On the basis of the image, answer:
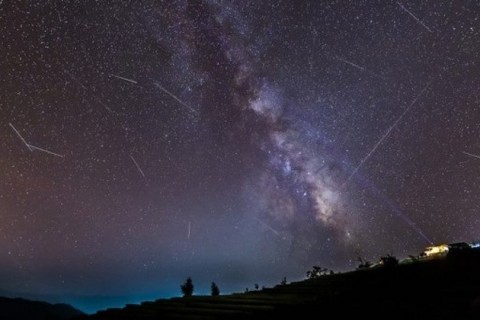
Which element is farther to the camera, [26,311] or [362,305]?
[26,311]

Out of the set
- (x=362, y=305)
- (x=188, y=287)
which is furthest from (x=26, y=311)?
(x=362, y=305)

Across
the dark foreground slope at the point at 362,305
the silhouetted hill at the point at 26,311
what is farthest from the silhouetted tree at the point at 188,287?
the silhouetted hill at the point at 26,311

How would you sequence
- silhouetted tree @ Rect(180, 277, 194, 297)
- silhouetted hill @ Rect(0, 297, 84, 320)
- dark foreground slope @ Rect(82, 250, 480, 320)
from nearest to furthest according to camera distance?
1. dark foreground slope @ Rect(82, 250, 480, 320)
2. silhouetted tree @ Rect(180, 277, 194, 297)
3. silhouetted hill @ Rect(0, 297, 84, 320)

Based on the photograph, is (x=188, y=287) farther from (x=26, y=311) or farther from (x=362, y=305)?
(x=26, y=311)

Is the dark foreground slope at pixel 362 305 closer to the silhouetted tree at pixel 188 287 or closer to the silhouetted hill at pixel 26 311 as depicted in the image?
the silhouetted tree at pixel 188 287

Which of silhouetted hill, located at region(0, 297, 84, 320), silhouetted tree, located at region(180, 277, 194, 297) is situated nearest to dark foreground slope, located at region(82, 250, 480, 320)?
silhouetted tree, located at region(180, 277, 194, 297)

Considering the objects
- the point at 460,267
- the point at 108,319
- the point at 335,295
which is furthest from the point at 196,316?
the point at 460,267

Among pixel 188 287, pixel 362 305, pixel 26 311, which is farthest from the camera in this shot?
pixel 26 311

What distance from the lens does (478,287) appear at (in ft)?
22.1

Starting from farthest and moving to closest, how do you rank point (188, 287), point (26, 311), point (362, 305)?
1. point (26, 311)
2. point (188, 287)
3. point (362, 305)

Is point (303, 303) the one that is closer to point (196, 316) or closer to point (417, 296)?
point (196, 316)

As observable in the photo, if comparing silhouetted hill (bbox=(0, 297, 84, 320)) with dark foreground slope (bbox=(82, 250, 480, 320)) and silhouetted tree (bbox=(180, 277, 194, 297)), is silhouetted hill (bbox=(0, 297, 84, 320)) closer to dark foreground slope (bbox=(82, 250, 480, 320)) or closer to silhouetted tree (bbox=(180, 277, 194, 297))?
silhouetted tree (bbox=(180, 277, 194, 297))

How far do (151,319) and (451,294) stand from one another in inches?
212

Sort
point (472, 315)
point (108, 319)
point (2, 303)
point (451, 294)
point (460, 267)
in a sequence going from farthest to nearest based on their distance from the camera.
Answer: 1. point (2, 303)
2. point (460, 267)
3. point (451, 294)
4. point (472, 315)
5. point (108, 319)
